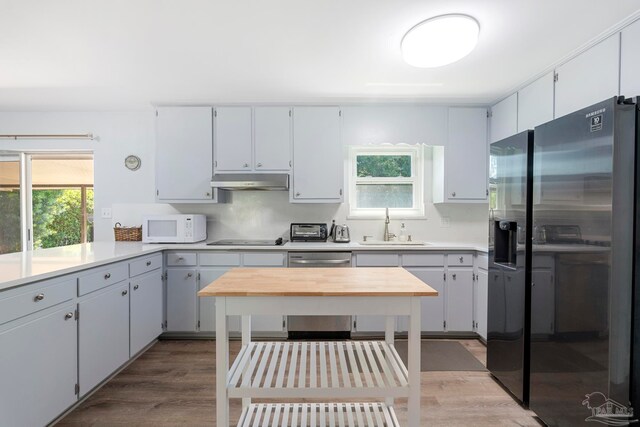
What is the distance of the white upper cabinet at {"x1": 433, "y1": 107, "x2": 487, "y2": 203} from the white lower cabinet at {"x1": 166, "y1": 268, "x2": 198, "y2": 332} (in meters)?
2.77

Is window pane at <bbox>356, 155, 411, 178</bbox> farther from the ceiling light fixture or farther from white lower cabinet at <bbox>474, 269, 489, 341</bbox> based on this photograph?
the ceiling light fixture

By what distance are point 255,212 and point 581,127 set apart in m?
2.92

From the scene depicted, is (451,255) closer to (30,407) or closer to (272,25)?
(272,25)

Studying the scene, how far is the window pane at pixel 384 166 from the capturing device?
12.1ft

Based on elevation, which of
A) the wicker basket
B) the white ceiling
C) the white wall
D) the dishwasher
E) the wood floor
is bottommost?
the wood floor

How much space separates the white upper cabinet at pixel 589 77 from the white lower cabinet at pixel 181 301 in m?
3.41

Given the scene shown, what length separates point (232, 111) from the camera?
330 centimetres

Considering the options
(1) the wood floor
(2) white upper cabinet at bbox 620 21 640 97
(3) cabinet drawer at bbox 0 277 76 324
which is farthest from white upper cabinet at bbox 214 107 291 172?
(2) white upper cabinet at bbox 620 21 640 97

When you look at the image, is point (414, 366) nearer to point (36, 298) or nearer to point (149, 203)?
point (36, 298)

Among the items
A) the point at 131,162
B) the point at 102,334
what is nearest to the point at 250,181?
the point at 131,162

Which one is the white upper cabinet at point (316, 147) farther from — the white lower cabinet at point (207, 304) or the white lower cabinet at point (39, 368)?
the white lower cabinet at point (39, 368)

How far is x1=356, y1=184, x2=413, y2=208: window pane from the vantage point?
146 inches

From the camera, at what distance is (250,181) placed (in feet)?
10.4

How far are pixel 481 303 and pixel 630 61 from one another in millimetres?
2094
